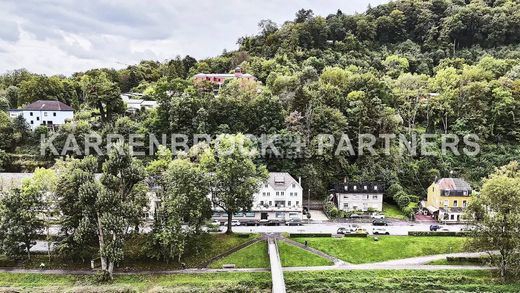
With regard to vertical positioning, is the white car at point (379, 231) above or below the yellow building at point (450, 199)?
below

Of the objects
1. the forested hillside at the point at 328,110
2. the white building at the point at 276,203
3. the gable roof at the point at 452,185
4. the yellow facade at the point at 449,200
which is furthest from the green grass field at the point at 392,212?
the white building at the point at 276,203

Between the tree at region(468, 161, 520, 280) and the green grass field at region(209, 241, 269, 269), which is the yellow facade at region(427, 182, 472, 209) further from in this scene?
the green grass field at region(209, 241, 269, 269)

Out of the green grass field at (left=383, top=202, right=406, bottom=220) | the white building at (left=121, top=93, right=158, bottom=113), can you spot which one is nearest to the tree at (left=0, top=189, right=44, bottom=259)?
the white building at (left=121, top=93, right=158, bottom=113)

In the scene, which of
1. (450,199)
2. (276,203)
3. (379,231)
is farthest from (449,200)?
(276,203)

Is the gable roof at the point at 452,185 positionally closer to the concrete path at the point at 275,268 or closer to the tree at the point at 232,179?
the concrete path at the point at 275,268

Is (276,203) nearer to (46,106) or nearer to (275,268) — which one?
(275,268)

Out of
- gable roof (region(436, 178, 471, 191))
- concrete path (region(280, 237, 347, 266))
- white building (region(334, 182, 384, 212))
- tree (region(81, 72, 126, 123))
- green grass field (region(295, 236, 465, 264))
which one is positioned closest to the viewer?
concrete path (region(280, 237, 347, 266))
